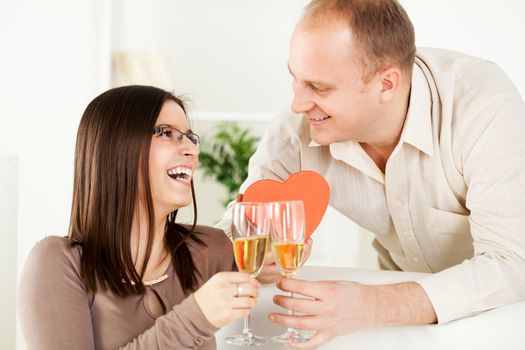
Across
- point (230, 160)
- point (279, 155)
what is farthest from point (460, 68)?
point (230, 160)

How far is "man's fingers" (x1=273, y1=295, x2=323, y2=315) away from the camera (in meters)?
1.71

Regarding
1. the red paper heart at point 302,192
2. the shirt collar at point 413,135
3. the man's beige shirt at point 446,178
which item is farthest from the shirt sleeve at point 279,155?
the red paper heart at point 302,192

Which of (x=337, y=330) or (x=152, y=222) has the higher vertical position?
(x=152, y=222)

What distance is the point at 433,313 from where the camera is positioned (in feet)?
6.44

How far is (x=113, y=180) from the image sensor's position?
1.87 meters

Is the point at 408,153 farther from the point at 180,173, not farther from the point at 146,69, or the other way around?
the point at 146,69

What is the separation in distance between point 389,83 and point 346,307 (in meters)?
0.87

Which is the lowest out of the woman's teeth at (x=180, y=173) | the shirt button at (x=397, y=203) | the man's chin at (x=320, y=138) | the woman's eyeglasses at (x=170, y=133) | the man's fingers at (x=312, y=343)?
the man's fingers at (x=312, y=343)

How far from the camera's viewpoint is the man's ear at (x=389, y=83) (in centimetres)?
233

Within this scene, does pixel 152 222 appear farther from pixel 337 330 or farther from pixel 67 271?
pixel 337 330

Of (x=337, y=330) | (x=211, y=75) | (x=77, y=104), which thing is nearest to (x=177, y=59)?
(x=211, y=75)

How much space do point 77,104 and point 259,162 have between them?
3.42 m

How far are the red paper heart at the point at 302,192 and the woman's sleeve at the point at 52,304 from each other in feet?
1.86

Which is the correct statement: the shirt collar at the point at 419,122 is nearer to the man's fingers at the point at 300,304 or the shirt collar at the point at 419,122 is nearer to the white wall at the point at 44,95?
the man's fingers at the point at 300,304
